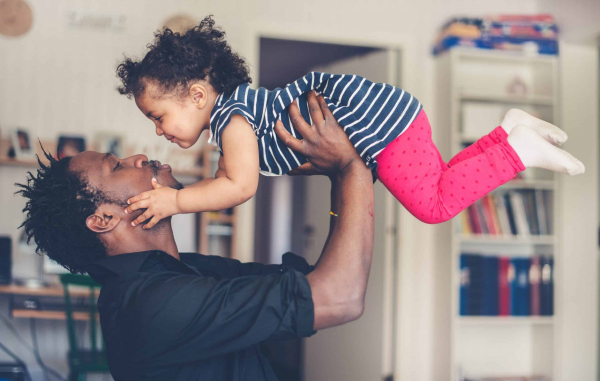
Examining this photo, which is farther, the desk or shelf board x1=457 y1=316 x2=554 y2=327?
shelf board x1=457 y1=316 x2=554 y2=327

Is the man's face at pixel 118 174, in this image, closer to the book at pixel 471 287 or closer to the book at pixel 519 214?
the book at pixel 471 287

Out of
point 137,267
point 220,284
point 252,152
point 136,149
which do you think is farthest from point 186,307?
point 136,149

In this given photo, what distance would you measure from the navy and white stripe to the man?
0.09ft

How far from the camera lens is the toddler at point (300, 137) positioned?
3.70ft

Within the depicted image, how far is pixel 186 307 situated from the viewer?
3.22 feet

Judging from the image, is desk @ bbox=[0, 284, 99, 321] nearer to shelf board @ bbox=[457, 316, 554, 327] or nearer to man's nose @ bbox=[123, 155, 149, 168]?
man's nose @ bbox=[123, 155, 149, 168]

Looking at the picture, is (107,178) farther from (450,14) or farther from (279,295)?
(450,14)

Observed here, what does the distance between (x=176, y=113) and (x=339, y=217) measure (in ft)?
1.67

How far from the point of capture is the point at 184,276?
105 cm

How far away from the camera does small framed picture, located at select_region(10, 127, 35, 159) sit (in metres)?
3.07

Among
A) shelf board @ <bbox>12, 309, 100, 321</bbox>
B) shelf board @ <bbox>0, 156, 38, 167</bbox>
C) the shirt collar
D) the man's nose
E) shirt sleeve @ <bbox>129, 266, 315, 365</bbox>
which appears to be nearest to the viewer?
shirt sleeve @ <bbox>129, 266, 315, 365</bbox>

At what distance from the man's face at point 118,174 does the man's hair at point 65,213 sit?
17 millimetres

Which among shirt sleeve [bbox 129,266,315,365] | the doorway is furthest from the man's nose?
the doorway

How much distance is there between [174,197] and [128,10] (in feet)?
8.16
